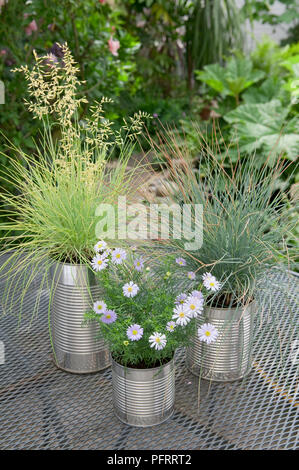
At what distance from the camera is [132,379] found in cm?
100

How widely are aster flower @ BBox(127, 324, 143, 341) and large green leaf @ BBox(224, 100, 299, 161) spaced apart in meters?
2.57

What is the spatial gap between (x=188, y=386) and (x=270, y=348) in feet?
0.83

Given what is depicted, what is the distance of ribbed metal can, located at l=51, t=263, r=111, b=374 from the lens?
116cm

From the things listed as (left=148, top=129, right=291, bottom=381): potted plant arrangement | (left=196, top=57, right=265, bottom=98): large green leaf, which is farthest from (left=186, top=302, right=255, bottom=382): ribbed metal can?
(left=196, top=57, right=265, bottom=98): large green leaf

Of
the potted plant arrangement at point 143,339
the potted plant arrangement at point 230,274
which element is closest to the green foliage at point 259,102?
the potted plant arrangement at point 230,274

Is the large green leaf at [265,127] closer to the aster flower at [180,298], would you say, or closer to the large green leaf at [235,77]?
the large green leaf at [235,77]

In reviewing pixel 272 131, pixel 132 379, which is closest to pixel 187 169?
pixel 132 379

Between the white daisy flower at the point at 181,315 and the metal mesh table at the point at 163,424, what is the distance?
181 millimetres

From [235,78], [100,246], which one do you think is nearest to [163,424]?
[100,246]

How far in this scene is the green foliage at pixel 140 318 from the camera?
1.01 metres

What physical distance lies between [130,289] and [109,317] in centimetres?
7

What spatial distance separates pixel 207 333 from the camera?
103cm

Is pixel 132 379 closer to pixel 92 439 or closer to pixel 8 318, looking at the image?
pixel 92 439

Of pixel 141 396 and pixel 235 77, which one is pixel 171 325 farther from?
pixel 235 77
